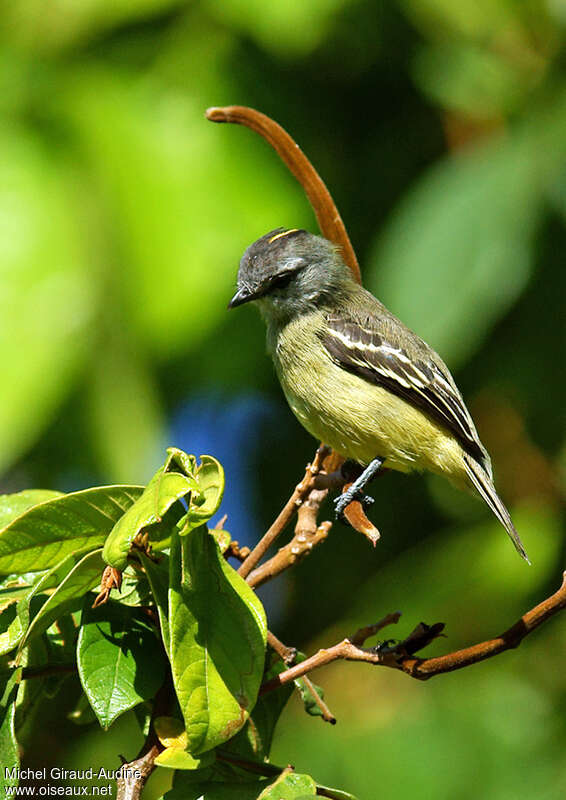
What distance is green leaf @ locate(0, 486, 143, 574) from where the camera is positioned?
4.84ft

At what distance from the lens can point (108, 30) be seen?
3.24m

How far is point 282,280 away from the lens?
9.73 ft

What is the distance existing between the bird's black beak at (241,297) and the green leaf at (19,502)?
1075 millimetres

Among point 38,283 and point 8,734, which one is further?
point 38,283

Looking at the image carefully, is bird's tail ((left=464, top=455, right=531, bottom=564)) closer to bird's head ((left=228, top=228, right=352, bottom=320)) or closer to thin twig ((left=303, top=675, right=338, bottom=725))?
bird's head ((left=228, top=228, right=352, bottom=320))

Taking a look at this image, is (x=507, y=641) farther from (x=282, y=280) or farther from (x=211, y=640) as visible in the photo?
(x=282, y=280)

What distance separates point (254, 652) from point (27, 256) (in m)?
1.84

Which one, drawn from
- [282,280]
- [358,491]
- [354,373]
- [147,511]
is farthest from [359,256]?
[147,511]

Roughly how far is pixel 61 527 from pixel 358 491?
1006 millimetres

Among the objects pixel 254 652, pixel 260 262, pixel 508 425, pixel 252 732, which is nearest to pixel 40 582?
pixel 254 652

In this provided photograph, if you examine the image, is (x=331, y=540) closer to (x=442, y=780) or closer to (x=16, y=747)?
(x=442, y=780)

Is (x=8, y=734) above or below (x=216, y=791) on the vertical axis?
below

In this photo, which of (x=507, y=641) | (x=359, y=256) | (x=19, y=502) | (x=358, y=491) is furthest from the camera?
(x=359, y=256)

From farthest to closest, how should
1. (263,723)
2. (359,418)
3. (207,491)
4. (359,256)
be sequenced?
(359,256) → (359,418) → (263,723) → (207,491)
